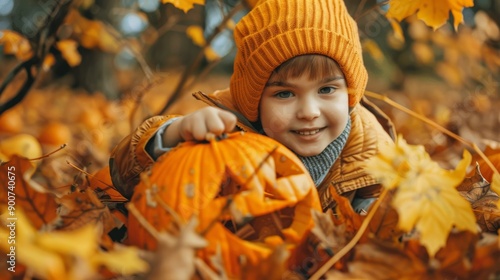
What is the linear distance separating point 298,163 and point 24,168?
2.09 feet

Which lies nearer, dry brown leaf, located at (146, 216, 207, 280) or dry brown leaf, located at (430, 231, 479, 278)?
dry brown leaf, located at (146, 216, 207, 280)

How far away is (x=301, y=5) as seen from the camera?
1.78 m

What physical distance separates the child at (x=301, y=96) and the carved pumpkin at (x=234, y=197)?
0.25 metres

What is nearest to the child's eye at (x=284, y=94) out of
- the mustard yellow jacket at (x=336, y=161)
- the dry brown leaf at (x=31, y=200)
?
the mustard yellow jacket at (x=336, y=161)

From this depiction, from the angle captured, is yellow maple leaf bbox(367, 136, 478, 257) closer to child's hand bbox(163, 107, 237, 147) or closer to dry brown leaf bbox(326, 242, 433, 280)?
dry brown leaf bbox(326, 242, 433, 280)

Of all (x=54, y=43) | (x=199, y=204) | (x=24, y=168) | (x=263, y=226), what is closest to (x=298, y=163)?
(x=263, y=226)

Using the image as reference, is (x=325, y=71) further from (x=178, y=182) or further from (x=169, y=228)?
(x=169, y=228)

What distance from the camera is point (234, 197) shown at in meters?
1.28

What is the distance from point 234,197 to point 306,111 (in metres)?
0.48

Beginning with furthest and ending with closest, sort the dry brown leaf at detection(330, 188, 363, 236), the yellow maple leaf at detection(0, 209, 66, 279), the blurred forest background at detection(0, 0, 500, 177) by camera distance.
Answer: the blurred forest background at detection(0, 0, 500, 177) → the dry brown leaf at detection(330, 188, 363, 236) → the yellow maple leaf at detection(0, 209, 66, 279)

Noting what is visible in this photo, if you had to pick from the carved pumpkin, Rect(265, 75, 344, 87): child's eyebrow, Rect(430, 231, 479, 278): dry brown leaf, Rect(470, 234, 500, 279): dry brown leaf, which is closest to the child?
Rect(265, 75, 344, 87): child's eyebrow

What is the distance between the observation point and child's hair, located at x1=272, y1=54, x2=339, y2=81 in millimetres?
1709

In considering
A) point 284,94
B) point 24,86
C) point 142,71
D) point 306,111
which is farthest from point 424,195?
point 142,71

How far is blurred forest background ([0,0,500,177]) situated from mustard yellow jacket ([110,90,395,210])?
7.2 inches
